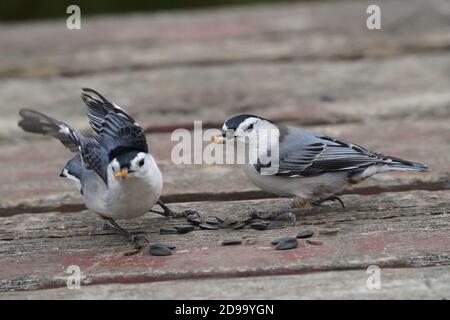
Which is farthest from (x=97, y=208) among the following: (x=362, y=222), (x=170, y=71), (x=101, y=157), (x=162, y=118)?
(x=170, y=71)

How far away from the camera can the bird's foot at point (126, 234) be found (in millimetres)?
2641

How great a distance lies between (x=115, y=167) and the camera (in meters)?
2.64

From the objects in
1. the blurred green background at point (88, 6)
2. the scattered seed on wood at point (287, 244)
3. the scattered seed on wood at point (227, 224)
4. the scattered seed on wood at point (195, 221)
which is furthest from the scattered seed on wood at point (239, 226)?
the blurred green background at point (88, 6)

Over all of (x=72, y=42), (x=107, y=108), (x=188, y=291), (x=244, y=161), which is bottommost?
(x=188, y=291)

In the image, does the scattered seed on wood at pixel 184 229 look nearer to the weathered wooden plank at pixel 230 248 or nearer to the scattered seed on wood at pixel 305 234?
the weathered wooden plank at pixel 230 248

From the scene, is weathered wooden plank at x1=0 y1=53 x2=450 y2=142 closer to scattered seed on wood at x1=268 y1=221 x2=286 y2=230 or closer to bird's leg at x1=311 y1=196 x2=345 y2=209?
bird's leg at x1=311 y1=196 x2=345 y2=209

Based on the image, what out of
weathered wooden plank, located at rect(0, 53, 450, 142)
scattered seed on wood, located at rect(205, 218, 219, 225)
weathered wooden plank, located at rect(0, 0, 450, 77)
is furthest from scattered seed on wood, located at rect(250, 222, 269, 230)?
weathered wooden plank, located at rect(0, 0, 450, 77)

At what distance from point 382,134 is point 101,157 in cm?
142

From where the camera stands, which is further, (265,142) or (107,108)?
(265,142)

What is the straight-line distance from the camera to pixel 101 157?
9.13ft

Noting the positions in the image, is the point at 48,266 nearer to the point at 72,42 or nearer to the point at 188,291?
the point at 188,291

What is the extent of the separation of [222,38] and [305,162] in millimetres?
2229

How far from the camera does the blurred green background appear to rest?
7434 millimetres

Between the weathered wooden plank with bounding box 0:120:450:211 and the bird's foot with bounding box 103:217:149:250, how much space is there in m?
0.32
